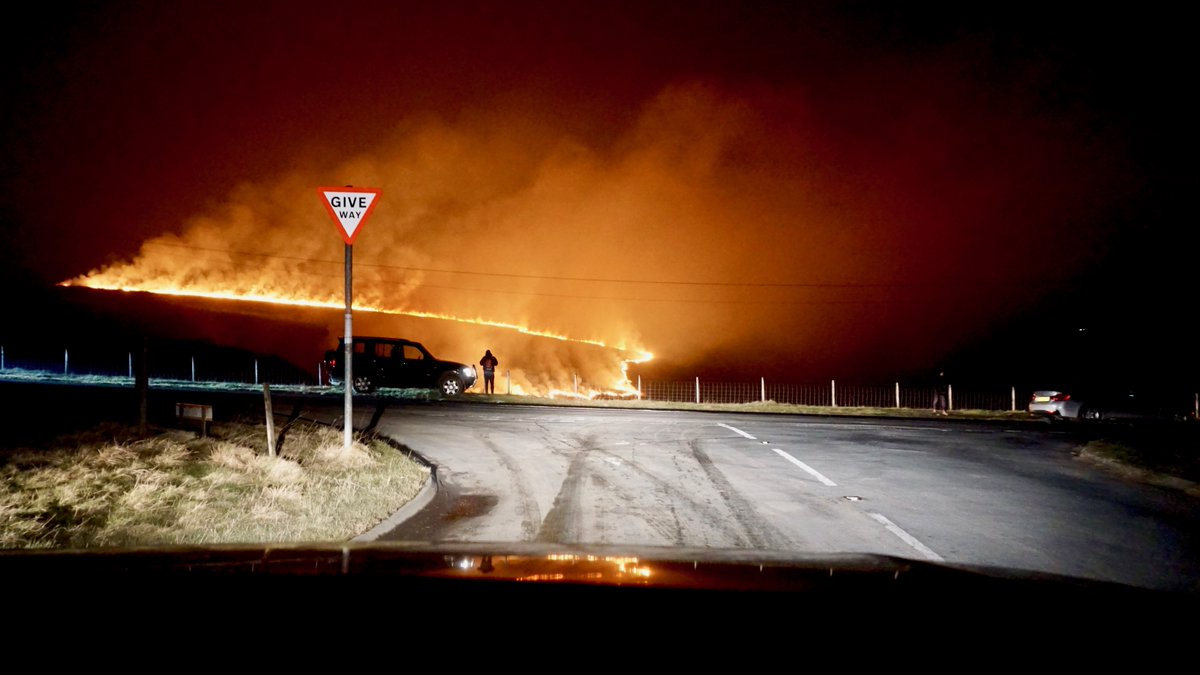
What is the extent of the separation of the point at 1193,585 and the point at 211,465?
9817mm

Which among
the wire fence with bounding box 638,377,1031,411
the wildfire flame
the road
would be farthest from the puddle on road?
the wildfire flame

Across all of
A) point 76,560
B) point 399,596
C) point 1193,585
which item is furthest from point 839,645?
point 1193,585

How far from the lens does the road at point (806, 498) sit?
20.2 feet

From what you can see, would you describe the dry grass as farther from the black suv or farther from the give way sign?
the black suv

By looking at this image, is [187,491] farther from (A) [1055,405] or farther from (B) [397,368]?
(A) [1055,405]

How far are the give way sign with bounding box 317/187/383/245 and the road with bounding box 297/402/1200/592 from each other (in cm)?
362

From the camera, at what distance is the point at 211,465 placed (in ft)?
26.7

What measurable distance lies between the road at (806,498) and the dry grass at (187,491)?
72cm

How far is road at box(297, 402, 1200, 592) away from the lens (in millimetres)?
6145

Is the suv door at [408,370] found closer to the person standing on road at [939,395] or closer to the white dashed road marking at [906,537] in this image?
the white dashed road marking at [906,537]

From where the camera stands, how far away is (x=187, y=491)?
7043 mm

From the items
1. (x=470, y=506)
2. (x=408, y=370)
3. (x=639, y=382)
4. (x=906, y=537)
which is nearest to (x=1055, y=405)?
(x=639, y=382)

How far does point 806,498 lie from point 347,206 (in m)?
7.12

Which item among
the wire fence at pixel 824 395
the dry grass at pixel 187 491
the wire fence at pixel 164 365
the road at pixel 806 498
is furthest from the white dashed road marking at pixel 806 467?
the wire fence at pixel 164 365
